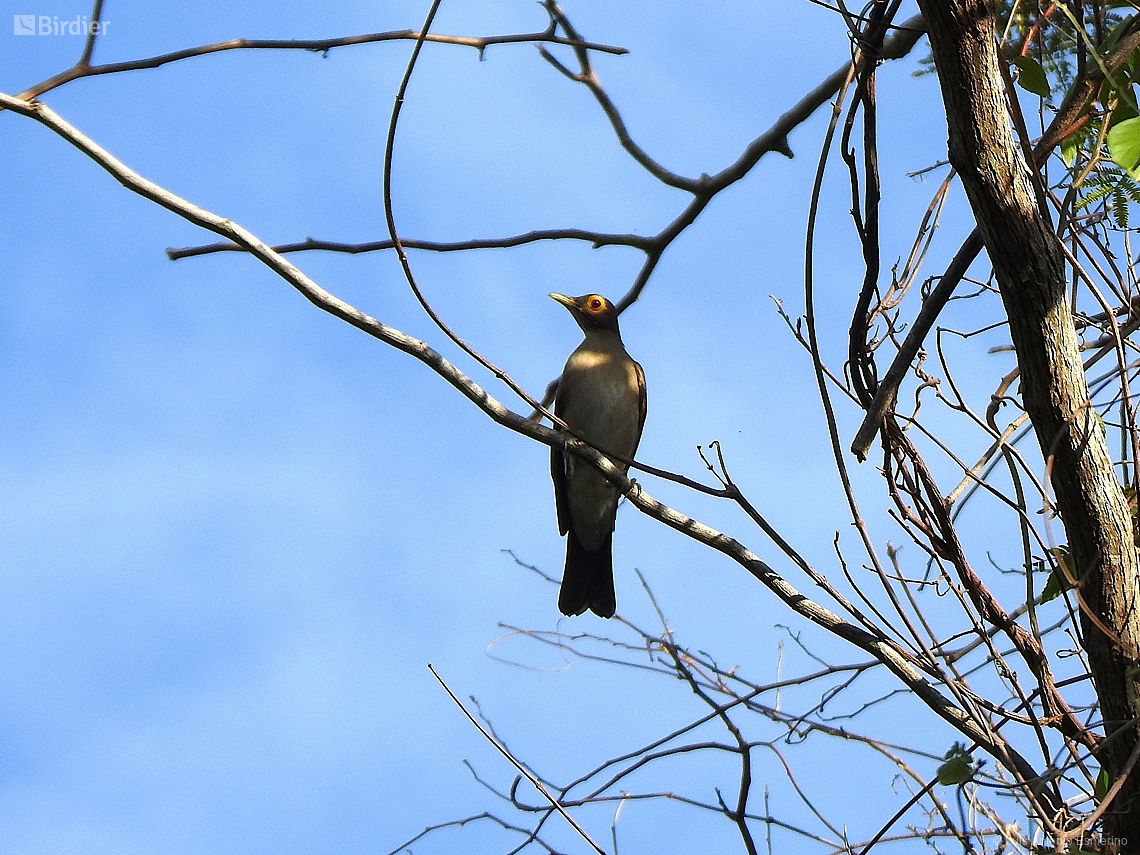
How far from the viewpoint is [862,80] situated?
274 cm

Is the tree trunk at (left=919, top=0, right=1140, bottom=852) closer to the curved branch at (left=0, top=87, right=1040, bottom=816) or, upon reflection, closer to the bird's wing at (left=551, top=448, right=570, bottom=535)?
the curved branch at (left=0, top=87, right=1040, bottom=816)

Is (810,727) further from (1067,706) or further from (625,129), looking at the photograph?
(625,129)

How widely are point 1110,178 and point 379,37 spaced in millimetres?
2266

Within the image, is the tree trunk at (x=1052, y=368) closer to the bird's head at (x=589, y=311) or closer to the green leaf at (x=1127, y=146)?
the green leaf at (x=1127, y=146)

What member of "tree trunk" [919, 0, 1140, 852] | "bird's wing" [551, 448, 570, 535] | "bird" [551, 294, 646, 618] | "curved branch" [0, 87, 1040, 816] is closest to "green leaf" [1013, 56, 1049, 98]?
"tree trunk" [919, 0, 1140, 852]

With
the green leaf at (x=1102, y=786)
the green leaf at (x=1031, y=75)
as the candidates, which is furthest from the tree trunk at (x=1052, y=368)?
the green leaf at (x=1031, y=75)

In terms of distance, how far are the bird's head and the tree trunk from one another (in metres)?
5.01

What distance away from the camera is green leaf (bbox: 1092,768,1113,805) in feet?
8.77

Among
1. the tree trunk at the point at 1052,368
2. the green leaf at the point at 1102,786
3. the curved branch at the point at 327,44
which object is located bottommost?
the green leaf at the point at 1102,786

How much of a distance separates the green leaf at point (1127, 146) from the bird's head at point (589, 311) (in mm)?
5204

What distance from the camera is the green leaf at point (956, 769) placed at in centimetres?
253

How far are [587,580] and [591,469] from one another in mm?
712

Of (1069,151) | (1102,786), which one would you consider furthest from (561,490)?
(1102,786)

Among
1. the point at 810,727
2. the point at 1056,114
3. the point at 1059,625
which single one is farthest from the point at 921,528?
the point at 1056,114
